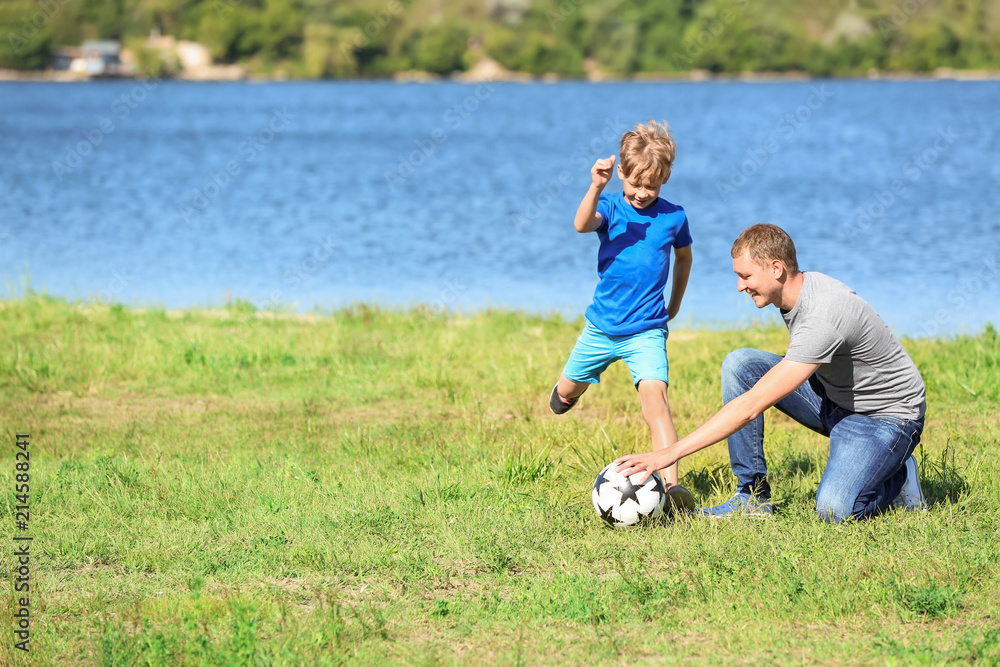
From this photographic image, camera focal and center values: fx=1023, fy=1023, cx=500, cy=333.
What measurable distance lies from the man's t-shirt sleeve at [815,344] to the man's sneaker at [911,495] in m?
1.01

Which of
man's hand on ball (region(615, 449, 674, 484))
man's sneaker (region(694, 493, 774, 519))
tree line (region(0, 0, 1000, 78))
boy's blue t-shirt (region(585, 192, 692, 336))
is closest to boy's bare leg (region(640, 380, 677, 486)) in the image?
man's sneaker (region(694, 493, 774, 519))

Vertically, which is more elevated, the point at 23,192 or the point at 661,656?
the point at 661,656

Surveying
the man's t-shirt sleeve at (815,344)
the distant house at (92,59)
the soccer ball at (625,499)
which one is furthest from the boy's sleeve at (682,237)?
the distant house at (92,59)

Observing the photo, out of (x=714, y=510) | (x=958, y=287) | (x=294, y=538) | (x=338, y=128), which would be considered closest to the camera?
(x=294, y=538)

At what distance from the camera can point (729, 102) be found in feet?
210

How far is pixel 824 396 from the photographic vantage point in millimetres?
5562

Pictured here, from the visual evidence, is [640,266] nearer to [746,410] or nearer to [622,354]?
[622,354]

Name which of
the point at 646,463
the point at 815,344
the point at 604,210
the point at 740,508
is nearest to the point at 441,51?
the point at 604,210

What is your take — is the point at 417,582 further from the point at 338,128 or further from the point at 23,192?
the point at 338,128

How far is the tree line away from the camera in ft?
359

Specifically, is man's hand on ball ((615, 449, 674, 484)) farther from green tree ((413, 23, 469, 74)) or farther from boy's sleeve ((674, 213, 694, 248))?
green tree ((413, 23, 469, 74))

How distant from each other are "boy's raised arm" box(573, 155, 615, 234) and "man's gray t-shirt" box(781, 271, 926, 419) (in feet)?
3.73

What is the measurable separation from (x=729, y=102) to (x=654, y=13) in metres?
56.2

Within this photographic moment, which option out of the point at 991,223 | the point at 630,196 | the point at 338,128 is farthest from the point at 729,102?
the point at 630,196
